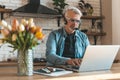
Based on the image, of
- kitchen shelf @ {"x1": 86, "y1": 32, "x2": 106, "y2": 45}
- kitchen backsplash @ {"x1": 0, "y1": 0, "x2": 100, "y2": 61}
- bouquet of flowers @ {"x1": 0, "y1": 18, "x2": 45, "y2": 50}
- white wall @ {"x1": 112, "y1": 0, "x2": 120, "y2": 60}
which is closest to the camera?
bouquet of flowers @ {"x1": 0, "y1": 18, "x2": 45, "y2": 50}

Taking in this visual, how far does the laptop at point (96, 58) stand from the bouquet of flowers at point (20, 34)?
39cm

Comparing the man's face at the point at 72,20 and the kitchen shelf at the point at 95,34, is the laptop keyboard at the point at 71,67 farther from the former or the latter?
the kitchen shelf at the point at 95,34

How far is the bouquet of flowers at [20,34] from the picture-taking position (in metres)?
1.88

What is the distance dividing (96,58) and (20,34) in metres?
0.64

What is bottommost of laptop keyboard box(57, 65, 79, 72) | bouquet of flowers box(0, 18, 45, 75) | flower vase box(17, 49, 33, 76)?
laptop keyboard box(57, 65, 79, 72)

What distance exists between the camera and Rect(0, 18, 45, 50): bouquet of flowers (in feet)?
6.17

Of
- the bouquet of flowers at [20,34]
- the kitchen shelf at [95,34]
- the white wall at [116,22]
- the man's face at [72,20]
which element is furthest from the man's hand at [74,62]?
the kitchen shelf at [95,34]

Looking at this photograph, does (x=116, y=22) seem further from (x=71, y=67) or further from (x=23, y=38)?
(x=23, y=38)

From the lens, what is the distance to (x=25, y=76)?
187cm

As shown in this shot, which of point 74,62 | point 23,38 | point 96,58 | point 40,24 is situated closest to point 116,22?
point 40,24

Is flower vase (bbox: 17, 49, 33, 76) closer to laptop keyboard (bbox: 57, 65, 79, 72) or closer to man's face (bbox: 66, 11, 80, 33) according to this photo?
laptop keyboard (bbox: 57, 65, 79, 72)

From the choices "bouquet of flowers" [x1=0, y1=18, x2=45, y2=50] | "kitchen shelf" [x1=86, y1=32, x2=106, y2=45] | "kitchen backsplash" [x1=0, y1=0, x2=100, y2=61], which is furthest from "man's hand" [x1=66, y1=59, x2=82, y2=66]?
"kitchen shelf" [x1=86, y1=32, x2=106, y2=45]

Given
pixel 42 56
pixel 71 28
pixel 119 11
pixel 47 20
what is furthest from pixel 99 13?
pixel 71 28

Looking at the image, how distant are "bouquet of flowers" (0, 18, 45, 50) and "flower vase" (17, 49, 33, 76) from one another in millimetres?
38
